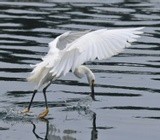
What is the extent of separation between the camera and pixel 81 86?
51.2ft

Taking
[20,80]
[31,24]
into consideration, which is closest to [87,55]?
[20,80]

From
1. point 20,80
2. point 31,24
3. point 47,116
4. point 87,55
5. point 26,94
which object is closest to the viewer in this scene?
point 87,55

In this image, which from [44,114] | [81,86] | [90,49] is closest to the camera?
[90,49]

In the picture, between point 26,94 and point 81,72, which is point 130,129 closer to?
A: point 81,72

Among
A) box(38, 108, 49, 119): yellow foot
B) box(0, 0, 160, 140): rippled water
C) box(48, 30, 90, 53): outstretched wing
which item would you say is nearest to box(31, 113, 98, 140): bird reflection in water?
box(0, 0, 160, 140): rippled water

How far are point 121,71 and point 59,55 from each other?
450 cm

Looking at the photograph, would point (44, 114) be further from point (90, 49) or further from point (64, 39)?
point (90, 49)

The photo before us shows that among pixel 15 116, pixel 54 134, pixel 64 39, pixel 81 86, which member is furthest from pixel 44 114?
pixel 81 86

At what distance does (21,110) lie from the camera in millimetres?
13609

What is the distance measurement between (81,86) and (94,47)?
3.71 m

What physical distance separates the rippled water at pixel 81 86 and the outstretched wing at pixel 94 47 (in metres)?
1.07

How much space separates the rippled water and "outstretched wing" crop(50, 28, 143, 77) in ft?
3.52

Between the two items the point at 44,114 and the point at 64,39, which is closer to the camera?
the point at 44,114

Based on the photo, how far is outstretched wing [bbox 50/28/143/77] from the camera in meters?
11.8
